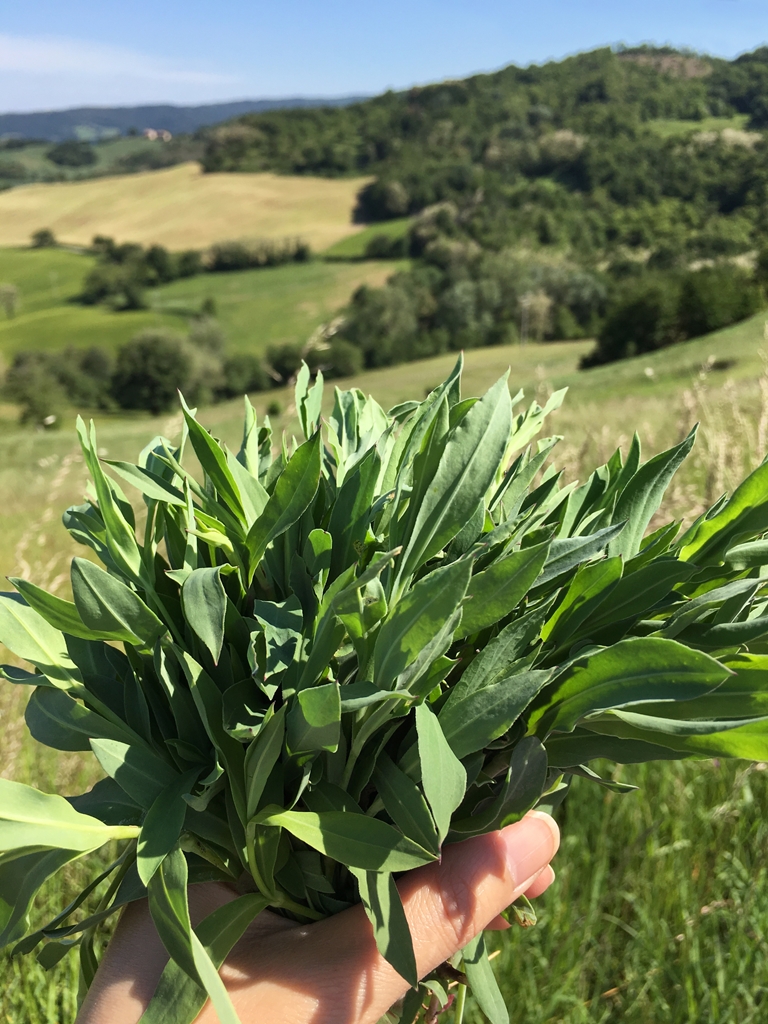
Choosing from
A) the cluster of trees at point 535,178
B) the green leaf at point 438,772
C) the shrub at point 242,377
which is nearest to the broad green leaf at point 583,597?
the green leaf at point 438,772

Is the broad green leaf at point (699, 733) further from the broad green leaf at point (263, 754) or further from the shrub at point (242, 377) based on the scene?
the shrub at point (242, 377)

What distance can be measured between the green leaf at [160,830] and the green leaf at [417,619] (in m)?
0.21

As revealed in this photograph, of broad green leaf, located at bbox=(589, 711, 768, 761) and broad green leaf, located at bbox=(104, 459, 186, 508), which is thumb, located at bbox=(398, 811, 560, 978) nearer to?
broad green leaf, located at bbox=(589, 711, 768, 761)

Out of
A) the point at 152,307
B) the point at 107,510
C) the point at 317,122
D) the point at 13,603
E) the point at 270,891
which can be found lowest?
the point at 152,307

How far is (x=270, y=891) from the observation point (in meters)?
0.78

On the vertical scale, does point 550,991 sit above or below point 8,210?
below

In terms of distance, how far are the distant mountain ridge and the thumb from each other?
10014 centimetres

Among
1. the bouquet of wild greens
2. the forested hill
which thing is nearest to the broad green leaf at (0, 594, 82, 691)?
the bouquet of wild greens

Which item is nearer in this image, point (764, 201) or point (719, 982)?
point (719, 982)

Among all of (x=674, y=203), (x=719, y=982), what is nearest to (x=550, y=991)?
(x=719, y=982)

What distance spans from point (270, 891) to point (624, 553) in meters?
0.53

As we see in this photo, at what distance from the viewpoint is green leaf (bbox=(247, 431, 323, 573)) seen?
728 mm

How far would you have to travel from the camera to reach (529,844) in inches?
36.9

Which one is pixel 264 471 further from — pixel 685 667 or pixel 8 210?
pixel 8 210
